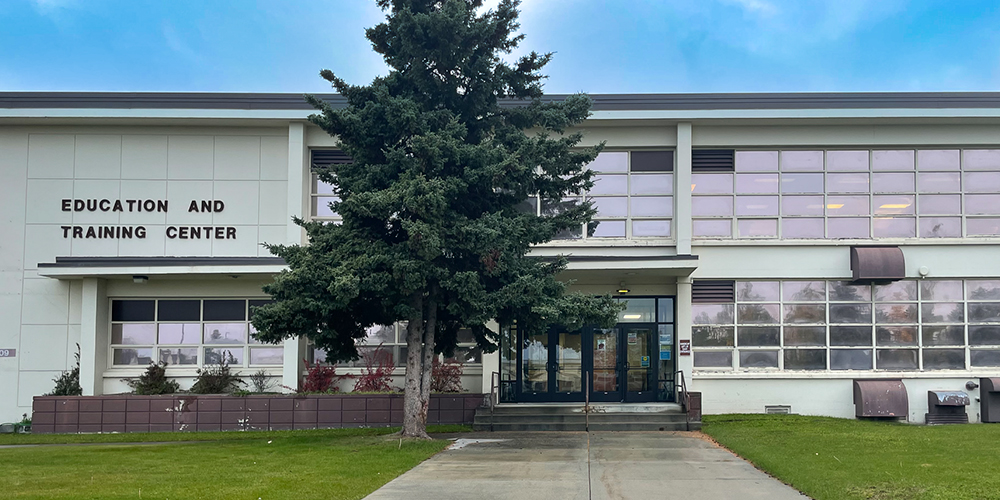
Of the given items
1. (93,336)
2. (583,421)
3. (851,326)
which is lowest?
(583,421)

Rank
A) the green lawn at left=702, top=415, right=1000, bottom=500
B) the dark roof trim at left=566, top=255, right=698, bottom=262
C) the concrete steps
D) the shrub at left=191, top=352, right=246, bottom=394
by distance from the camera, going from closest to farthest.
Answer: the green lawn at left=702, top=415, right=1000, bottom=500 → the concrete steps → the dark roof trim at left=566, top=255, right=698, bottom=262 → the shrub at left=191, top=352, right=246, bottom=394

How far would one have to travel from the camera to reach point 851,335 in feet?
68.7

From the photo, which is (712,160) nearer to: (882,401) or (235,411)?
(882,401)

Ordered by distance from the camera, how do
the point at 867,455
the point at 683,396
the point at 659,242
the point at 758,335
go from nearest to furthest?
the point at 867,455
the point at 683,396
the point at 659,242
the point at 758,335

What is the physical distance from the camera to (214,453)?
14.6m

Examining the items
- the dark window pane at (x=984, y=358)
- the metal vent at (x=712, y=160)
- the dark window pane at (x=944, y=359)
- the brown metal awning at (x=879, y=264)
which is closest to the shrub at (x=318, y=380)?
the metal vent at (x=712, y=160)

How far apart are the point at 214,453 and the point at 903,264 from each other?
53.0ft

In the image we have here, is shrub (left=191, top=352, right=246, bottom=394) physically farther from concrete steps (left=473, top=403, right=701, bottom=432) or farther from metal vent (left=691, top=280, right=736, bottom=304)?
metal vent (left=691, top=280, right=736, bottom=304)

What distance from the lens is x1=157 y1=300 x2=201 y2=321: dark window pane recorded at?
21.0m

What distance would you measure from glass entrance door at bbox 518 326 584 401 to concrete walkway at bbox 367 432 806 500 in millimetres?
4594

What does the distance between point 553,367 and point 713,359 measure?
4.01 m

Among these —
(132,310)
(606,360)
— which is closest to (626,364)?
(606,360)

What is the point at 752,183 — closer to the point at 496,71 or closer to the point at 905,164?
the point at 905,164

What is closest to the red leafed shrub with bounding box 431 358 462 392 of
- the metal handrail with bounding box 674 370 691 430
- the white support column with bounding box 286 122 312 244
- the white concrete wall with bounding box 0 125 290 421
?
the white support column with bounding box 286 122 312 244
